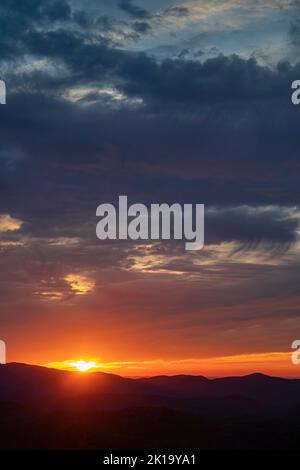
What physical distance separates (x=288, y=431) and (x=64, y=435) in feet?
152

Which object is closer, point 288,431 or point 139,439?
point 139,439

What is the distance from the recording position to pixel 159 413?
12975 centimetres

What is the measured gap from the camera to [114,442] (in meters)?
109
